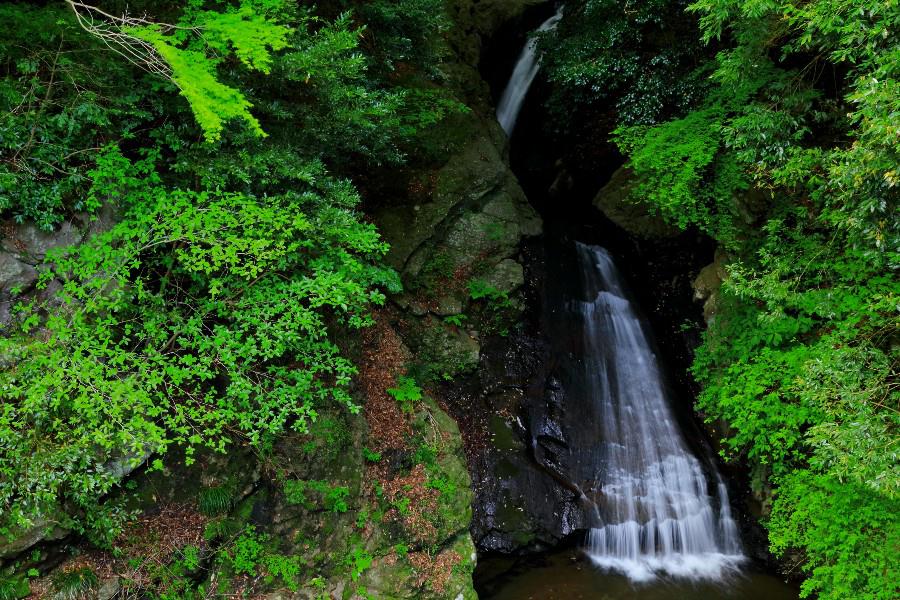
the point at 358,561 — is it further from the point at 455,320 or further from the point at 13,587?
the point at 455,320

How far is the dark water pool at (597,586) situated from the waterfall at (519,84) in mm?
10476

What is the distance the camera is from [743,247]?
303 inches

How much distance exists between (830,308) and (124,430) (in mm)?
7497

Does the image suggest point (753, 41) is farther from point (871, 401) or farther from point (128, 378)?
point (128, 378)

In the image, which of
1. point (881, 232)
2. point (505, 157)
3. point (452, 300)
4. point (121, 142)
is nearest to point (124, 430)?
point (121, 142)

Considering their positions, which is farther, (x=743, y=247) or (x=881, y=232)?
(x=743, y=247)

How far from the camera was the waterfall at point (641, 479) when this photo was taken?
23.5 feet

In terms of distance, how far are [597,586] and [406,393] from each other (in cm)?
362

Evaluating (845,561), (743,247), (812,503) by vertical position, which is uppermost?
(743,247)

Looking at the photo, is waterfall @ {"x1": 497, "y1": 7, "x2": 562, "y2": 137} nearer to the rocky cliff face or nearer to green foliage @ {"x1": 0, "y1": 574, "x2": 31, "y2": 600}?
the rocky cliff face

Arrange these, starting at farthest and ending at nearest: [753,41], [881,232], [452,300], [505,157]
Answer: [505,157] → [452,300] → [753,41] → [881,232]

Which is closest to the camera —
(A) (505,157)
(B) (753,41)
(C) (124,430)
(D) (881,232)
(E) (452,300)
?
(C) (124,430)

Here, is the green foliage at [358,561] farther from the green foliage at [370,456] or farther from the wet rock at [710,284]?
the wet rock at [710,284]

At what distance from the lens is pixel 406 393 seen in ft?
23.9
